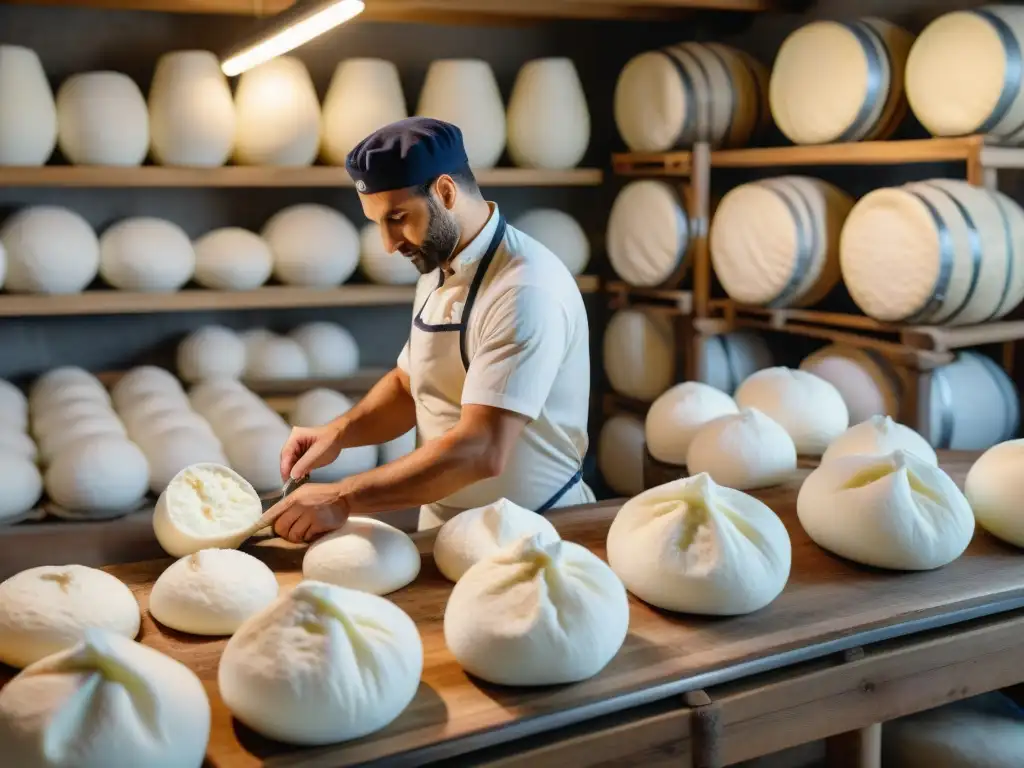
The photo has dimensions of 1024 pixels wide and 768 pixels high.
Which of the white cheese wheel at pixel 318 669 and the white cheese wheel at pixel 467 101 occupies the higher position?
the white cheese wheel at pixel 467 101

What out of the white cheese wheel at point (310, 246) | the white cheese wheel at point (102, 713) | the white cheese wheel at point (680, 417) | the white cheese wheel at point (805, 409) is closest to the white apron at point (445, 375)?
the white cheese wheel at point (680, 417)

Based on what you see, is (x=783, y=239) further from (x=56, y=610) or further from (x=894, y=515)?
(x=56, y=610)

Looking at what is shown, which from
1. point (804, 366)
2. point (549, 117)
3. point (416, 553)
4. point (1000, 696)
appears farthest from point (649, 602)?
point (549, 117)

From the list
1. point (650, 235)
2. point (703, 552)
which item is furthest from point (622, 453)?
point (703, 552)

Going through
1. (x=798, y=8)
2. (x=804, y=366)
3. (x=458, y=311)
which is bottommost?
(x=804, y=366)

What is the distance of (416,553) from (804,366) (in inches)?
79.2

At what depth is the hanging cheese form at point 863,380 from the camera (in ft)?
10.1

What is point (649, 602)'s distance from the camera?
156 cm

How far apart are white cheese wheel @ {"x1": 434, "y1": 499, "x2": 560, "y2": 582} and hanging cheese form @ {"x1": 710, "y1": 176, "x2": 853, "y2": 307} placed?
1.82 metres

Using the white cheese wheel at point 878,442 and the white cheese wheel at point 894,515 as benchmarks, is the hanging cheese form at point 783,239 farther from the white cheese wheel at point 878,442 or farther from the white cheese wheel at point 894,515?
the white cheese wheel at point 894,515

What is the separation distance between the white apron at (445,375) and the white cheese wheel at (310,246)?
1.30 m

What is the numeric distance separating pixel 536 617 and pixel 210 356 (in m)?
2.47

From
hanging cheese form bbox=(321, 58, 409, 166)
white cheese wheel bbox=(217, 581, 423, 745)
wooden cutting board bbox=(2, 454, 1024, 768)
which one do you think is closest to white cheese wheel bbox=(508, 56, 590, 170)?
hanging cheese form bbox=(321, 58, 409, 166)

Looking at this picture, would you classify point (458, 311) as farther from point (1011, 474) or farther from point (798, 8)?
point (798, 8)
